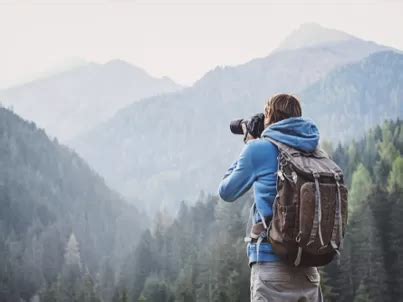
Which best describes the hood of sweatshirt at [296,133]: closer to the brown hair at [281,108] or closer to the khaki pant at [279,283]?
the brown hair at [281,108]

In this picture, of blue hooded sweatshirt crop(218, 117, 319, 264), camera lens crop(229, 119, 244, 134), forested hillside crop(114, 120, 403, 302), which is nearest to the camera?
blue hooded sweatshirt crop(218, 117, 319, 264)

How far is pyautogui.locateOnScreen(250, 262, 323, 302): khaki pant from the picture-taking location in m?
4.24

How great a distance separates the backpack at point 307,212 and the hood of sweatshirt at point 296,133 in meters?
0.15

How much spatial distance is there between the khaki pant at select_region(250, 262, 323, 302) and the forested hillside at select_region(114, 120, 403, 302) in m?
44.9

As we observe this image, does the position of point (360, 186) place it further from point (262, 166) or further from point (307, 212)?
point (307, 212)

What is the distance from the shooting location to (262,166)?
4.39 m

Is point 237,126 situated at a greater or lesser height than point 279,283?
greater

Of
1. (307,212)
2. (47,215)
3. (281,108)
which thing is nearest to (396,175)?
(281,108)

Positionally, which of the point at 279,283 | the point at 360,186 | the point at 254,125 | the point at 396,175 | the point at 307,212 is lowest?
the point at 279,283

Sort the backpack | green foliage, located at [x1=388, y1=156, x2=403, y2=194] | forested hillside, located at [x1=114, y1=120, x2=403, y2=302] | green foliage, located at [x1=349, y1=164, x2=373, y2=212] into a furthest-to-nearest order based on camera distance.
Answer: green foliage, located at [x1=388, y1=156, x2=403, y2=194]
green foliage, located at [x1=349, y1=164, x2=373, y2=212]
forested hillside, located at [x1=114, y1=120, x2=403, y2=302]
the backpack

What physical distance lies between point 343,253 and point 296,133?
61353 mm

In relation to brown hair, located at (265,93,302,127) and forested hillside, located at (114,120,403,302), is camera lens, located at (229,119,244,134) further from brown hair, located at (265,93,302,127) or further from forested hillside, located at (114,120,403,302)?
forested hillside, located at (114,120,403,302)

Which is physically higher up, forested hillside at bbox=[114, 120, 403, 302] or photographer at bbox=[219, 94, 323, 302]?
forested hillside at bbox=[114, 120, 403, 302]

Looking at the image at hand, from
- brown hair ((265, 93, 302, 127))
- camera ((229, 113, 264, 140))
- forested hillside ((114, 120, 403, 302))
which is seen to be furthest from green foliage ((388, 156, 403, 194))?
brown hair ((265, 93, 302, 127))
